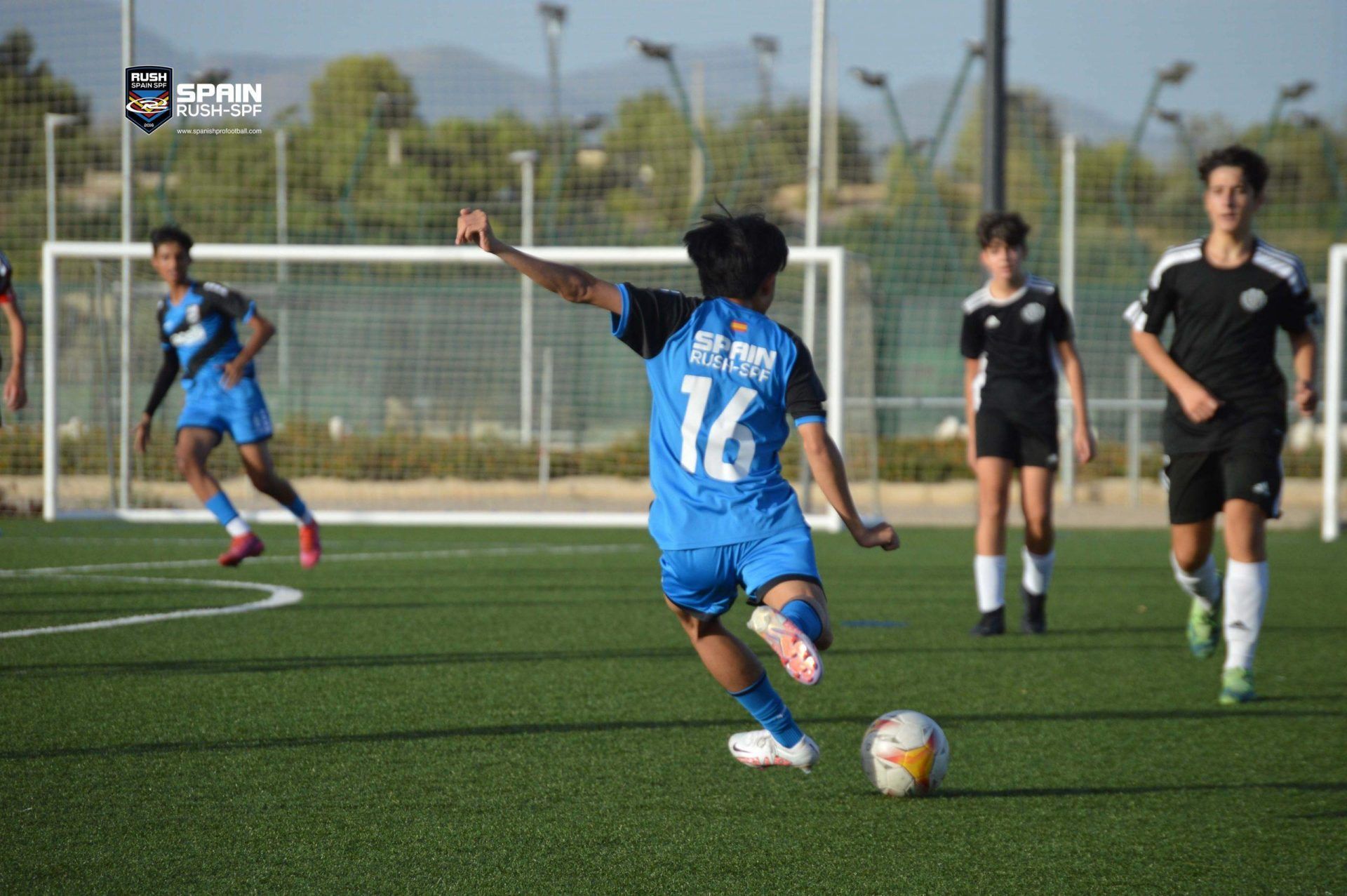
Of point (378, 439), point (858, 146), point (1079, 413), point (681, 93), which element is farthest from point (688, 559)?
point (858, 146)

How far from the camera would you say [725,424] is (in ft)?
12.1

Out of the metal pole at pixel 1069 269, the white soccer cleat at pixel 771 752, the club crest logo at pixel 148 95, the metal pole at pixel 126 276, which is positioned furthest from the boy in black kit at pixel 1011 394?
the club crest logo at pixel 148 95

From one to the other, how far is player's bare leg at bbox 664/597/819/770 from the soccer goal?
32.0ft

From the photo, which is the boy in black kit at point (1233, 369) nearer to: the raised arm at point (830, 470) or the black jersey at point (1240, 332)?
the black jersey at point (1240, 332)

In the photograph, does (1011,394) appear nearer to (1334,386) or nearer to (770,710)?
(770,710)

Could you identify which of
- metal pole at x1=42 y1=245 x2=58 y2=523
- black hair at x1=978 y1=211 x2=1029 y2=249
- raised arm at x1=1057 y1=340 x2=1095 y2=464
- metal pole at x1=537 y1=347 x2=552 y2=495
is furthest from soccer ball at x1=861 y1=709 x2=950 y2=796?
metal pole at x1=537 y1=347 x2=552 y2=495

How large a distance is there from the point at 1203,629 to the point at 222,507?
6.10 metres

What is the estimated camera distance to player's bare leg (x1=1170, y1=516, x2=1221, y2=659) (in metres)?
5.66

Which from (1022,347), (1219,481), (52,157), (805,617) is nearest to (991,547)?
(1022,347)

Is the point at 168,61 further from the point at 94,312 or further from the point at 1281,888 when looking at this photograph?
the point at 1281,888

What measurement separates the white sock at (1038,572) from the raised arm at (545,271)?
409cm

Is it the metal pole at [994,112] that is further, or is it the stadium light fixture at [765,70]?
the stadium light fixture at [765,70]

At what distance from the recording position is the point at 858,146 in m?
24.5

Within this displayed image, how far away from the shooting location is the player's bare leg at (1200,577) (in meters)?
5.66
